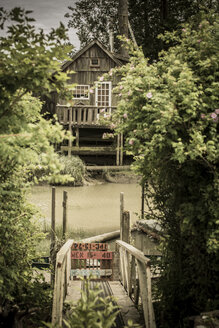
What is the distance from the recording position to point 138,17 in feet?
94.7

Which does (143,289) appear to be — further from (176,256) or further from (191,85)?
(191,85)

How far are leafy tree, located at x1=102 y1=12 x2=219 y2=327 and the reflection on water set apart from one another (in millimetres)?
6951

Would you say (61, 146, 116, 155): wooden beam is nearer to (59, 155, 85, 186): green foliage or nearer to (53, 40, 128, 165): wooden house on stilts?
(53, 40, 128, 165): wooden house on stilts

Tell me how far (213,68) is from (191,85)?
0.43 meters

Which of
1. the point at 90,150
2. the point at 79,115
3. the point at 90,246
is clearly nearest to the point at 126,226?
the point at 90,246

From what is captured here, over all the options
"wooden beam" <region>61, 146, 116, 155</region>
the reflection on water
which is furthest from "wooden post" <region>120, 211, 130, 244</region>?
"wooden beam" <region>61, 146, 116, 155</region>

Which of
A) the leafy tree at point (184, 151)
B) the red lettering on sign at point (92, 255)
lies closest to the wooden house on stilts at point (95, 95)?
the red lettering on sign at point (92, 255)

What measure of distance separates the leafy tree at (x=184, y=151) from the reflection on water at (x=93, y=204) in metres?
6.95

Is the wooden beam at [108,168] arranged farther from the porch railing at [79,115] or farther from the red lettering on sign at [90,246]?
the red lettering on sign at [90,246]

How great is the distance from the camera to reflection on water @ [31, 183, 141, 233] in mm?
12648

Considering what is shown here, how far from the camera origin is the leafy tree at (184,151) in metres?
4.21

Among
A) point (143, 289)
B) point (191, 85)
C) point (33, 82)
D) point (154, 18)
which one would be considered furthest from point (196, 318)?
point (154, 18)

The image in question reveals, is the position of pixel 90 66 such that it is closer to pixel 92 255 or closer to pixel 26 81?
pixel 92 255

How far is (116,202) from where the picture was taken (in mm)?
15875
